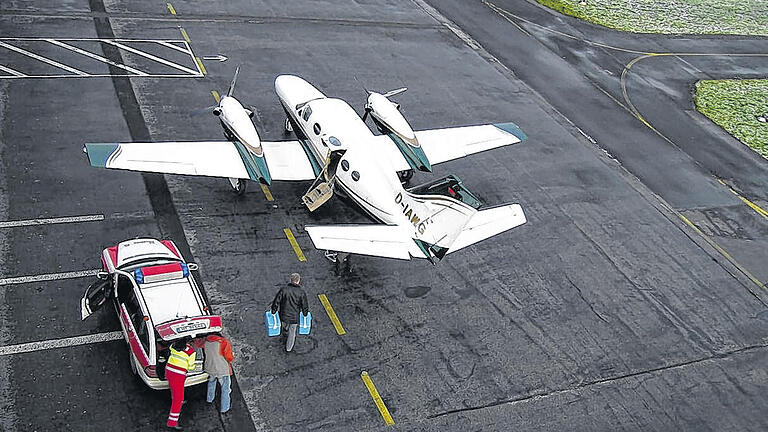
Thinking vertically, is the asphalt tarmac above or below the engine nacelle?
below

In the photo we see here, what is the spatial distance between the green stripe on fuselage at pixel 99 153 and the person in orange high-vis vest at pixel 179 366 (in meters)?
7.91

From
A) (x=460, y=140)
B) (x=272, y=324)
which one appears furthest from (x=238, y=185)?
(x=460, y=140)

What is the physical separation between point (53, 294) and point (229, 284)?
4.46 metres

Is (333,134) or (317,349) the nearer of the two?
(317,349)

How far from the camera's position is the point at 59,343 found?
16203mm

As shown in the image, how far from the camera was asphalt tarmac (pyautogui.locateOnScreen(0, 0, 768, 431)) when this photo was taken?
1638 cm

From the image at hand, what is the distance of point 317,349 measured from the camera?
17453 mm

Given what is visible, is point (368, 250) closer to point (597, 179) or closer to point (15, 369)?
point (15, 369)

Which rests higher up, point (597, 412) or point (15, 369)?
point (597, 412)

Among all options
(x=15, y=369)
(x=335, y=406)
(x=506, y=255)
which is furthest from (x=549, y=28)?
(x=15, y=369)

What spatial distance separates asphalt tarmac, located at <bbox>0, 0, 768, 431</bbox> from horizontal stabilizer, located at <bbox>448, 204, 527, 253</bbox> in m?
2.18

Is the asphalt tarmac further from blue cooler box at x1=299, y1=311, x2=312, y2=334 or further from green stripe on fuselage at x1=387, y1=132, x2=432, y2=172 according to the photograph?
green stripe on fuselage at x1=387, y1=132, x2=432, y2=172

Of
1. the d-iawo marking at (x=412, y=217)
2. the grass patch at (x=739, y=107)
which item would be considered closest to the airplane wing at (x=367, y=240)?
the d-iawo marking at (x=412, y=217)

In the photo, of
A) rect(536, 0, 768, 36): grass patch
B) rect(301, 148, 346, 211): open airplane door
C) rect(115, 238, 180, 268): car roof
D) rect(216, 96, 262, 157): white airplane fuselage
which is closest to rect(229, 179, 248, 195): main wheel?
rect(216, 96, 262, 157): white airplane fuselage
